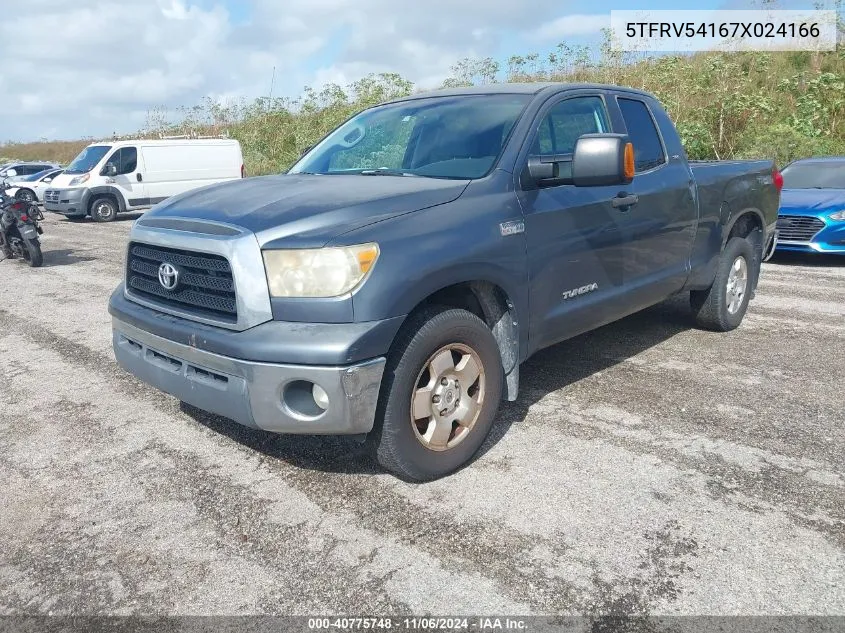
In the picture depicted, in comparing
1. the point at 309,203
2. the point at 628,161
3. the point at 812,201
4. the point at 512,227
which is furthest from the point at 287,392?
the point at 812,201

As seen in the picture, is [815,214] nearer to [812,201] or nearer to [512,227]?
[812,201]

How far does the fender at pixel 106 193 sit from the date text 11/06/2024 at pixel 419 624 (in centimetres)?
1781

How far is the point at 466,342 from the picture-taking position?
3322mm

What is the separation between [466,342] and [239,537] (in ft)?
4.27

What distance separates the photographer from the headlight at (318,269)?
2.91 meters

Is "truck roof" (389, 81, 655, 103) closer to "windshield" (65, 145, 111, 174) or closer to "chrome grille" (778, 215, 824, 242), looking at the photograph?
"chrome grille" (778, 215, 824, 242)

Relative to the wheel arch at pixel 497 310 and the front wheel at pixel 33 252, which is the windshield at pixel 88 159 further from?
the wheel arch at pixel 497 310

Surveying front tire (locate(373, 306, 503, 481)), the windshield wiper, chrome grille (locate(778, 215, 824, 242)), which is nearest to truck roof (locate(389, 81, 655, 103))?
the windshield wiper

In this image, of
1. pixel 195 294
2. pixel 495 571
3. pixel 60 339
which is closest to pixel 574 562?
pixel 495 571

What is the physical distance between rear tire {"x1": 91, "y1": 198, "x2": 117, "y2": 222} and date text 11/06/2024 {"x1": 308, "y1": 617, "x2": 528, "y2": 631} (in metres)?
18.0

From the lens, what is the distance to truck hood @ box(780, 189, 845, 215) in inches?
366

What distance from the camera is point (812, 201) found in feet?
31.3

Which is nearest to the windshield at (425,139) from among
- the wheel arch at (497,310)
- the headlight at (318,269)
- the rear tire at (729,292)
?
the wheel arch at (497,310)

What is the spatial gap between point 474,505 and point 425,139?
6.83 ft
